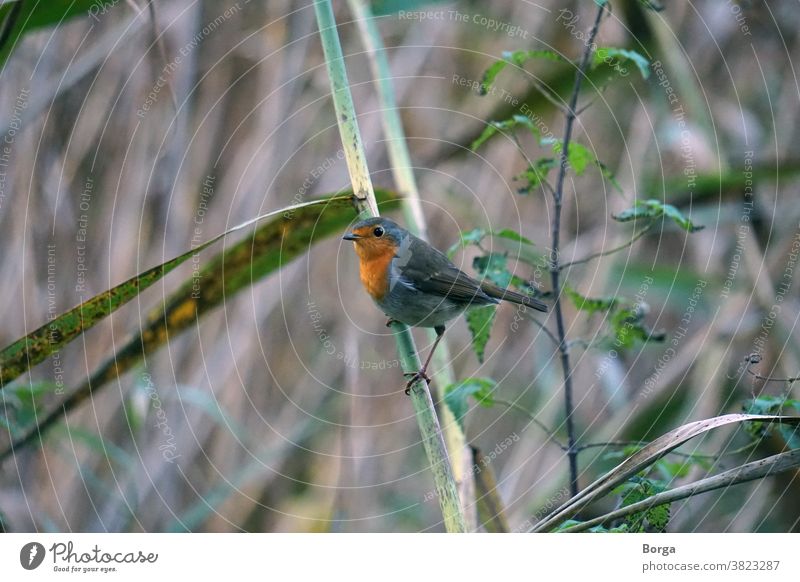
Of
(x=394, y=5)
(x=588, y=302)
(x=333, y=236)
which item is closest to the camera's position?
(x=588, y=302)

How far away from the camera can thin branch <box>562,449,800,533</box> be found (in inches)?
46.8

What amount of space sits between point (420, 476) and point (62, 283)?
66.2 inches

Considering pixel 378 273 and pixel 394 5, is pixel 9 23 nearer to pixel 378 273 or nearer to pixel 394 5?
pixel 394 5

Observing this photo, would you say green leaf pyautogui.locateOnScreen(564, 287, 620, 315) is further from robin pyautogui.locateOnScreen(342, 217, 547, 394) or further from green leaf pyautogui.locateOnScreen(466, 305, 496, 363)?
robin pyautogui.locateOnScreen(342, 217, 547, 394)

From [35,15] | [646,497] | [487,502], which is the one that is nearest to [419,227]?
[487,502]

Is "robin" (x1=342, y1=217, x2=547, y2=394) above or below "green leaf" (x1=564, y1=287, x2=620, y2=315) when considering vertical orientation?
above

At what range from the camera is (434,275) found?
2000 mm

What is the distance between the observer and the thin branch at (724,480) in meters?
1.19

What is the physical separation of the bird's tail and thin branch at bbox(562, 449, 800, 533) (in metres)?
0.73

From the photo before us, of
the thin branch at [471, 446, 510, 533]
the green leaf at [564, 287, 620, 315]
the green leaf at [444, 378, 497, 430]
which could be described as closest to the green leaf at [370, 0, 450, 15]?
the green leaf at [564, 287, 620, 315]

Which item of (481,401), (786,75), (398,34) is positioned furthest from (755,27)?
(481,401)

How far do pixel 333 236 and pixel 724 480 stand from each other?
143 centimetres
